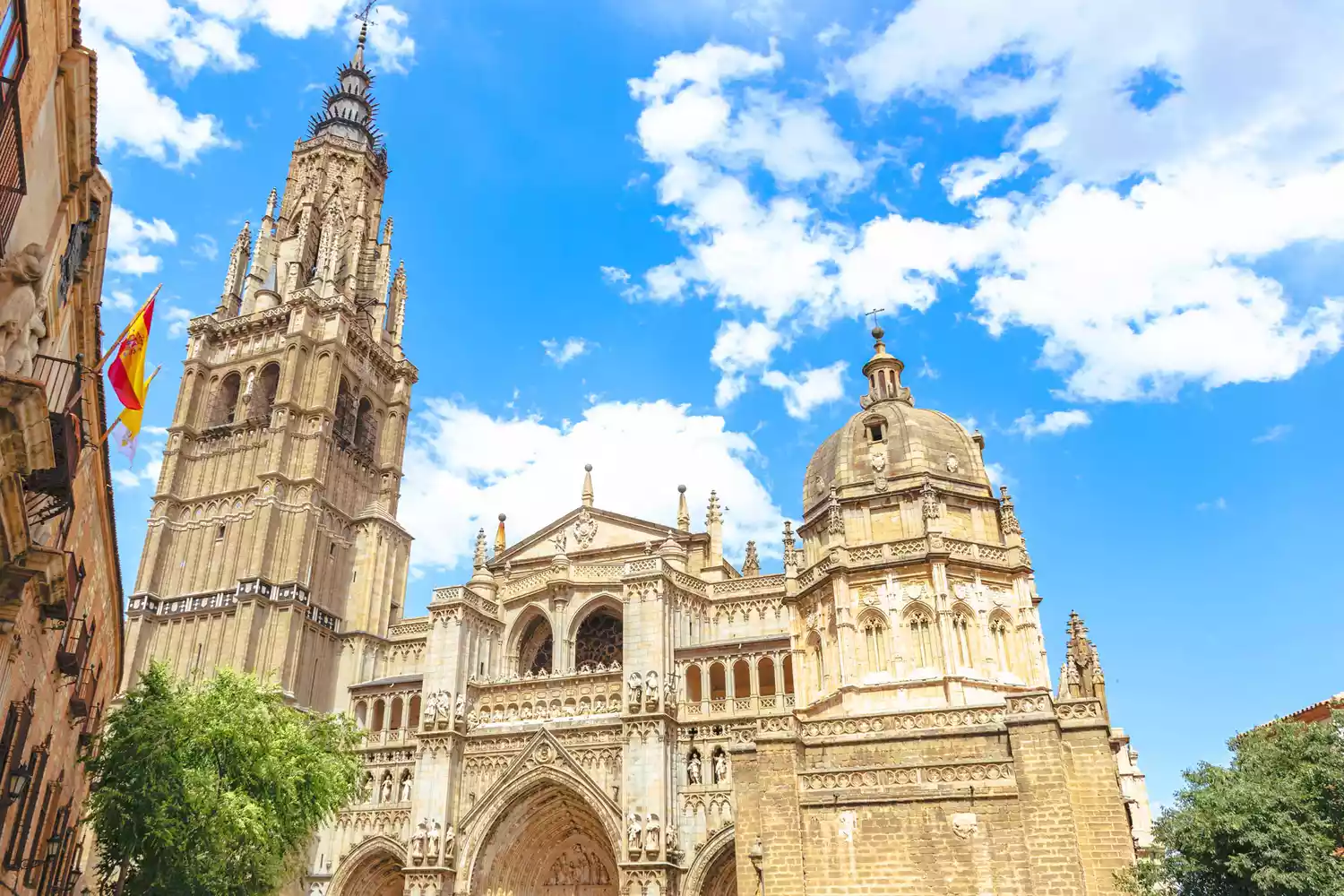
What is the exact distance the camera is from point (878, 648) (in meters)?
28.0

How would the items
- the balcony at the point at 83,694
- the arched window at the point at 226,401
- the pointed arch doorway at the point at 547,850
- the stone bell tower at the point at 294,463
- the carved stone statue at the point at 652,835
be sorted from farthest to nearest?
the arched window at the point at 226,401 → the stone bell tower at the point at 294,463 → the pointed arch doorway at the point at 547,850 → the carved stone statue at the point at 652,835 → the balcony at the point at 83,694

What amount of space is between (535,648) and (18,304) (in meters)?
31.9

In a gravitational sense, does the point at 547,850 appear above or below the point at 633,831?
below

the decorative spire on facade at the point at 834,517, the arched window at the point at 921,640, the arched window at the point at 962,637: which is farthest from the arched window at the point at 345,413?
the arched window at the point at 962,637

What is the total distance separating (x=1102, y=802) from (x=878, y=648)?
34.9 feet

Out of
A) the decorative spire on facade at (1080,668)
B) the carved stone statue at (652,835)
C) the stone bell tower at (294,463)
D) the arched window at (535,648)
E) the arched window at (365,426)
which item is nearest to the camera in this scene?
the decorative spire on facade at (1080,668)

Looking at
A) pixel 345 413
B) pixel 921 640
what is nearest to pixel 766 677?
pixel 921 640

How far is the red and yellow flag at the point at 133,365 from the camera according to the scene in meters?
13.1

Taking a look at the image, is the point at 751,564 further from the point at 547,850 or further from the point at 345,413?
the point at 345,413

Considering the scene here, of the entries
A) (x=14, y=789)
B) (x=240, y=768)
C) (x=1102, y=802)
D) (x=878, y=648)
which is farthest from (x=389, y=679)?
(x=1102, y=802)

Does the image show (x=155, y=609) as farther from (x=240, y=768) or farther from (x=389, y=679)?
(x=240, y=768)

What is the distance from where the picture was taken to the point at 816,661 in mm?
29375

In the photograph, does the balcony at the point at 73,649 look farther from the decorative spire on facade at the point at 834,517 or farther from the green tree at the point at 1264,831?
the decorative spire on facade at the point at 834,517

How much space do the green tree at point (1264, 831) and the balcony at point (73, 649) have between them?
18.4m
